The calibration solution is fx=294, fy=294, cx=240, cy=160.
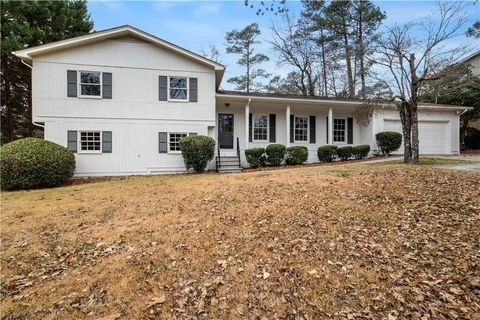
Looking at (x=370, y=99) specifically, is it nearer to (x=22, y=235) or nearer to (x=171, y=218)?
(x=171, y=218)

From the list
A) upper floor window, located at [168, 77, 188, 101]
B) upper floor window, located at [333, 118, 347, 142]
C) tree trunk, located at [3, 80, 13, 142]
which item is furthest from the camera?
tree trunk, located at [3, 80, 13, 142]

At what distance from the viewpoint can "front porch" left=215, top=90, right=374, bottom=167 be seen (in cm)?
1622

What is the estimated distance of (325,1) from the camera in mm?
25750

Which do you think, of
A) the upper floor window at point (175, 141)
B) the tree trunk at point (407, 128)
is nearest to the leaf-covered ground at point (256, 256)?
the tree trunk at point (407, 128)

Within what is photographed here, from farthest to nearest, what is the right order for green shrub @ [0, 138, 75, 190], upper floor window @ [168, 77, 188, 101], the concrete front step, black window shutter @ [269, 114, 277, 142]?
1. black window shutter @ [269, 114, 277, 142]
2. upper floor window @ [168, 77, 188, 101]
3. the concrete front step
4. green shrub @ [0, 138, 75, 190]

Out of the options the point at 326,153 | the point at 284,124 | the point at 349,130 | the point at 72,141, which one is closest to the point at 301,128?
the point at 284,124

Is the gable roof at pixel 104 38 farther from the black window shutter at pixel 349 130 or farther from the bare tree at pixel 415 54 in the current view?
the black window shutter at pixel 349 130

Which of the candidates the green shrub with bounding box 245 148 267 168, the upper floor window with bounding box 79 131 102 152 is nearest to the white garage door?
the green shrub with bounding box 245 148 267 168

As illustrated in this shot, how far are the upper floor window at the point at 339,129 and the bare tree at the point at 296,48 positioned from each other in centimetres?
1028

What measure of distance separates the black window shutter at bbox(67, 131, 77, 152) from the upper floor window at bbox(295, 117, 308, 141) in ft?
38.1

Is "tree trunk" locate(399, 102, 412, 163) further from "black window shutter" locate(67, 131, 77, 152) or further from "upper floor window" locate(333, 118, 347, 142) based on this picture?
"black window shutter" locate(67, 131, 77, 152)

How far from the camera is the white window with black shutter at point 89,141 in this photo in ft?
43.0

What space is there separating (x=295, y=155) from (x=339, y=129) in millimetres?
4707

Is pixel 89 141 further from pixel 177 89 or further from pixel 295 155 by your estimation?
pixel 295 155
